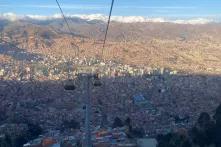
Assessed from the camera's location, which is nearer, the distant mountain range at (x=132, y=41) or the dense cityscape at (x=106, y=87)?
the dense cityscape at (x=106, y=87)

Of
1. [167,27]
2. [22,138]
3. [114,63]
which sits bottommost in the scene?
[22,138]

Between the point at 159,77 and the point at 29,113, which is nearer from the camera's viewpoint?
the point at 29,113

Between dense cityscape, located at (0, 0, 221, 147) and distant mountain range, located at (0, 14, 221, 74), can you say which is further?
distant mountain range, located at (0, 14, 221, 74)

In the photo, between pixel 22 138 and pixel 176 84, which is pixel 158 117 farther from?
pixel 176 84

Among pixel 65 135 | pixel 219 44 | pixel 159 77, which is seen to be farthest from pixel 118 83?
pixel 219 44

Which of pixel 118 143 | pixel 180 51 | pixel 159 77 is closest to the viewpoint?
A: pixel 118 143

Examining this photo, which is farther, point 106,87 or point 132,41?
point 132,41

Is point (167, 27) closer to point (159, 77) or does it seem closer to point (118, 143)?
point (159, 77)

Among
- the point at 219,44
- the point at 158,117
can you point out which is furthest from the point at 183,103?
the point at 219,44

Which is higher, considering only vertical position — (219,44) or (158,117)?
(219,44)

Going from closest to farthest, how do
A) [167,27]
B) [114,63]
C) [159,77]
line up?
1. [159,77]
2. [114,63]
3. [167,27]
